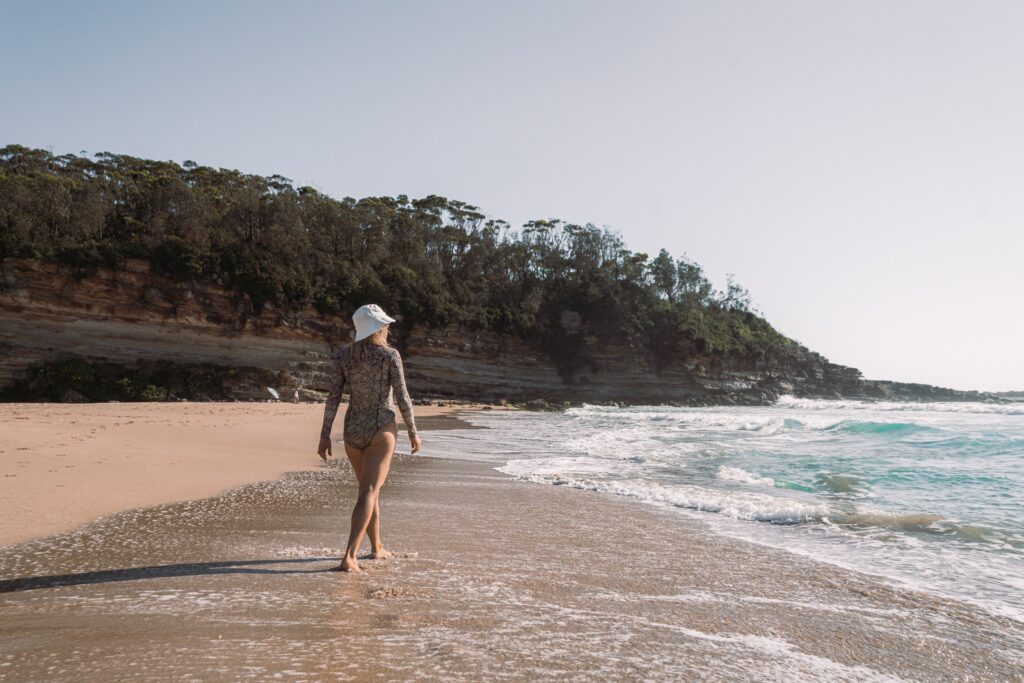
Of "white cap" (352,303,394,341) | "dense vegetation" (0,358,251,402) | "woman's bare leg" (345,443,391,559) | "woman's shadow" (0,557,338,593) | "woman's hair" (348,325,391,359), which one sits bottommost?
"dense vegetation" (0,358,251,402)

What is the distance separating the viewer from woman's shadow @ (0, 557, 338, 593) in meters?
3.39

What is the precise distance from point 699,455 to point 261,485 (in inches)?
318

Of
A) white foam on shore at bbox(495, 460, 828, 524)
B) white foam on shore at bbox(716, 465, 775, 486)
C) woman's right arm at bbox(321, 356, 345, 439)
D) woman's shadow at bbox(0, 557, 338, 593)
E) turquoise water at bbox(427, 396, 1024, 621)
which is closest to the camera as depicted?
woman's shadow at bbox(0, 557, 338, 593)

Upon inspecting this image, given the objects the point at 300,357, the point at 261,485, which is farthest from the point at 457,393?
the point at 261,485

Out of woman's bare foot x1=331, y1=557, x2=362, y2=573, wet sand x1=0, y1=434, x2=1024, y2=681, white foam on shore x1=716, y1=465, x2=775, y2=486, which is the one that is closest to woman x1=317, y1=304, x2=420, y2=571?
woman's bare foot x1=331, y1=557, x2=362, y2=573

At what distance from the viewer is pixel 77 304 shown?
2541 cm

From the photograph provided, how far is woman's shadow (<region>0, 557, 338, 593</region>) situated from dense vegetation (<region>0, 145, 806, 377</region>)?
2690 cm

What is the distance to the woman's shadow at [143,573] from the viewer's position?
339 cm

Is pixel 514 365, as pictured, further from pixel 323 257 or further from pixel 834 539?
pixel 834 539

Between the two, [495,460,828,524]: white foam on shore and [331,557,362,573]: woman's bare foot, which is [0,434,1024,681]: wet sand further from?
[495,460,828,524]: white foam on shore

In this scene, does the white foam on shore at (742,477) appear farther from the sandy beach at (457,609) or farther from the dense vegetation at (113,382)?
the dense vegetation at (113,382)

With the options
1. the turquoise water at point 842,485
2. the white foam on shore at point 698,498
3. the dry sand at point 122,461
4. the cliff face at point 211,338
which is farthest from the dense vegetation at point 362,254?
the white foam on shore at point 698,498

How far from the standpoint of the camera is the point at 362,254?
125ft

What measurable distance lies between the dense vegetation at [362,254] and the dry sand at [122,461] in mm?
14651
